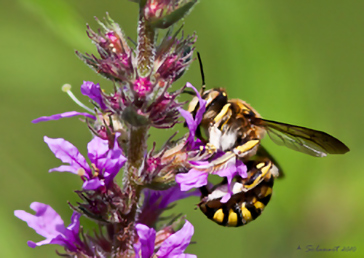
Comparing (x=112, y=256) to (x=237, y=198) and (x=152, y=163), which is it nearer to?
(x=152, y=163)

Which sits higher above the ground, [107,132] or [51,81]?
[51,81]

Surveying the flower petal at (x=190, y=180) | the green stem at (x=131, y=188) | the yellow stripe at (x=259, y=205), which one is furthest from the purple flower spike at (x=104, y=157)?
the yellow stripe at (x=259, y=205)

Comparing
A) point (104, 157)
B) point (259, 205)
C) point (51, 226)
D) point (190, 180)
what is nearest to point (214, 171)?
point (190, 180)

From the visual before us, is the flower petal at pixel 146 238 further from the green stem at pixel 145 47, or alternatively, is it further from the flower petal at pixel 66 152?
the green stem at pixel 145 47

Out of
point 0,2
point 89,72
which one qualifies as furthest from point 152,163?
point 0,2

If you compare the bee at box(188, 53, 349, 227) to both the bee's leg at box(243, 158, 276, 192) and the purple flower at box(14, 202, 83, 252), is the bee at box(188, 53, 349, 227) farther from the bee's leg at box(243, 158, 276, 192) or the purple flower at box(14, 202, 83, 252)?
the purple flower at box(14, 202, 83, 252)

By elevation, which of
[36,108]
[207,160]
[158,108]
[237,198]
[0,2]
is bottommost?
[237,198]
